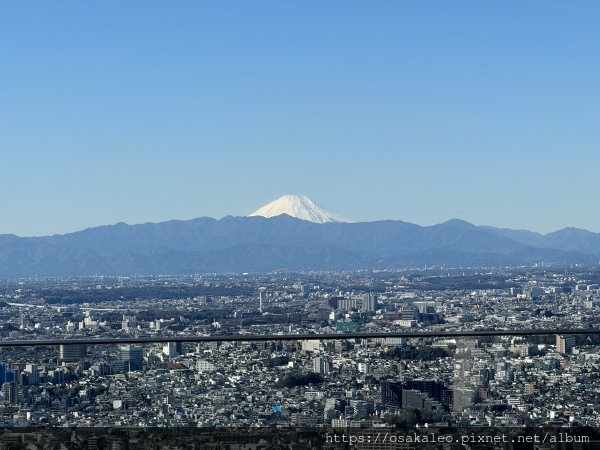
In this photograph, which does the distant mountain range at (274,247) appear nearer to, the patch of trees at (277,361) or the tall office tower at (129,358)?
the patch of trees at (277,361)

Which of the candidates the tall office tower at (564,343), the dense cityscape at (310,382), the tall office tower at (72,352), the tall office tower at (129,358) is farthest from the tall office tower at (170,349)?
the tall office tower at (564,343)

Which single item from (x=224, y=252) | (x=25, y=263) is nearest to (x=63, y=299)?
(x=25, y=263)

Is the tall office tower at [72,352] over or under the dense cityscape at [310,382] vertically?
over

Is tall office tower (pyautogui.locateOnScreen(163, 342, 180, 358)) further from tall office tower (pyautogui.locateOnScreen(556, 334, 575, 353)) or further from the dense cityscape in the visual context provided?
tall office tower (pyautogui.locateOnScreen(556, 334, 575, 353))

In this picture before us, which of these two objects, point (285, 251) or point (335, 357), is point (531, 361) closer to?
point (335, 357)

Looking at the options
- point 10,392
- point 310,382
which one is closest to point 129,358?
point 10,392

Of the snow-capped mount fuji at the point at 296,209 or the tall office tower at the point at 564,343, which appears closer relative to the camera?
the tall office tower at the point at 564,343
